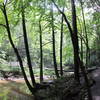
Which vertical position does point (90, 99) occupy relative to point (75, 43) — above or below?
below

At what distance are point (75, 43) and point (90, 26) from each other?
1665 cm

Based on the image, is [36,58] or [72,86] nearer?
[72,86]

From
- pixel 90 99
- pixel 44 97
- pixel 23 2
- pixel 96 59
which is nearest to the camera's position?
pixel 90 99

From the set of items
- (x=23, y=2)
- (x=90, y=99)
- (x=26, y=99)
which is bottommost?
(x=26, y=99)

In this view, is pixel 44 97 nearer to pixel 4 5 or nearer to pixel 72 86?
pixel 72 86

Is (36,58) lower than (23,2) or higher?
lower

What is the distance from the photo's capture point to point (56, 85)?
12078mm

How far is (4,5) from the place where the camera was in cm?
1207

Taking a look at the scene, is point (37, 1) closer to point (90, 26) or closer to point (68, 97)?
point (68, 97)

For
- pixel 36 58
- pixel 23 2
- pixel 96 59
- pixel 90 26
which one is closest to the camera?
pixel 23 2

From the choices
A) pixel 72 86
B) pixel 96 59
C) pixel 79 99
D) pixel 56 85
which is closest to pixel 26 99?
pixel 56 85

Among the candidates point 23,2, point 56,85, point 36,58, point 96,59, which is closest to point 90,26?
point 96,59

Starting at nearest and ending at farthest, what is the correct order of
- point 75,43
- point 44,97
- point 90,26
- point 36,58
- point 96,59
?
point 75,43, point 44,97, point 90,26, point 96,59, point 36,58

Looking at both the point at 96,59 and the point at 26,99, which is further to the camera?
the point at 96,59
